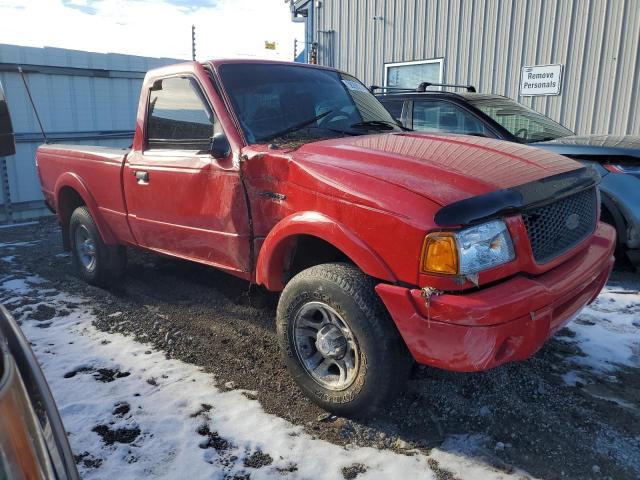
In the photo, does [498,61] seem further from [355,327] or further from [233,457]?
[233,457]

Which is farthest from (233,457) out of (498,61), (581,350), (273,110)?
(498,61)

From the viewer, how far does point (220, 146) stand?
3.18m

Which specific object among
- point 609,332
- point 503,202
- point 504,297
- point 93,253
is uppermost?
point 503,202

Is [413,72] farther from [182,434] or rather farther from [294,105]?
[182,434]

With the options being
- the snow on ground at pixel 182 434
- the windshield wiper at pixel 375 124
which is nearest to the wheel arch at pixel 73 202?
the snow on ground at pixel 182 434

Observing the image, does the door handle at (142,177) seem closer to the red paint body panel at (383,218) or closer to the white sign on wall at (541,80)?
the red paint body panel at (383,218)

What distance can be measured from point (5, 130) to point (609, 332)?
393cm

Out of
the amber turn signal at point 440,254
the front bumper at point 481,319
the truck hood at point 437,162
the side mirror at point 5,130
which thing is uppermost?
the side mirror at point 5,130

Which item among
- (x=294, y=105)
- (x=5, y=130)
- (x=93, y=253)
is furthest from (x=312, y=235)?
(x=93, y=253)

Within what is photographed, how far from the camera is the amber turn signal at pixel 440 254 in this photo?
2.25m

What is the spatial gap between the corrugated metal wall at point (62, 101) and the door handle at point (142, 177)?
216 inches

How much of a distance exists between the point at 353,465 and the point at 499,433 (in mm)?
790

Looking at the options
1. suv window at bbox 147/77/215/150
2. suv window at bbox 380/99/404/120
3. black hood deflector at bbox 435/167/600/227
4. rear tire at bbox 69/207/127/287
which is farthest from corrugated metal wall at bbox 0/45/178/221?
black hood deflector at bbox 435/167/600/227

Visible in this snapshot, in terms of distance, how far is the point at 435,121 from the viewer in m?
5.95
